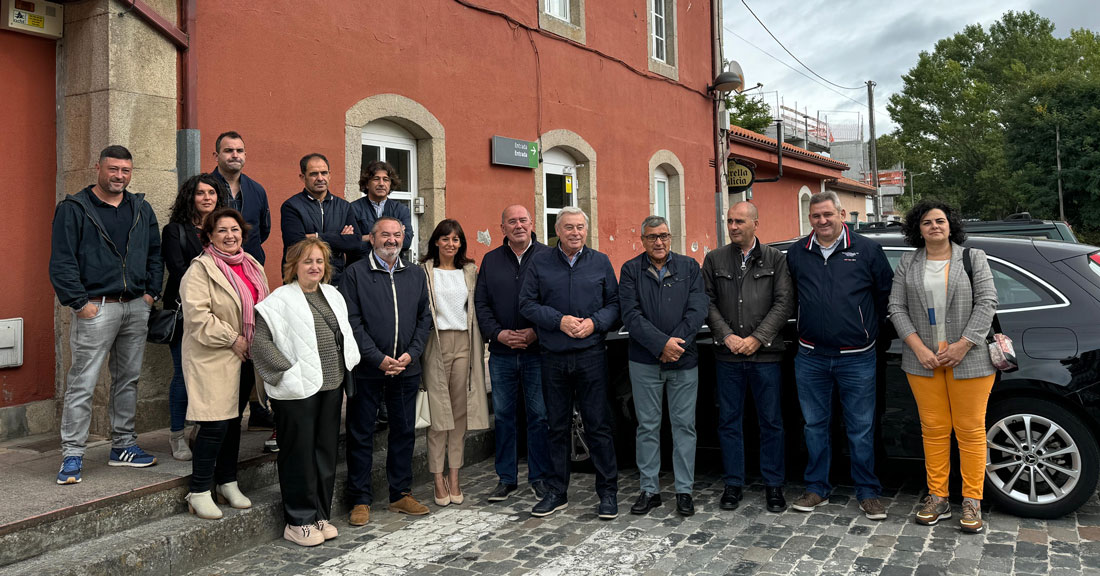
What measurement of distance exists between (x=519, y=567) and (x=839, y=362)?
2144 millimetres

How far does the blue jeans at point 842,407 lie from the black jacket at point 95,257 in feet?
12.4

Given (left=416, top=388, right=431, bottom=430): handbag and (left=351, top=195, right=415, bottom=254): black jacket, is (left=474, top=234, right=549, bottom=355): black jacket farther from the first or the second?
(left=351, top=195, right=415, bottom=254): black jacket

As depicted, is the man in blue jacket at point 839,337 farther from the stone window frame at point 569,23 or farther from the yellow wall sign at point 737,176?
the yellow wall sign at point 737,176

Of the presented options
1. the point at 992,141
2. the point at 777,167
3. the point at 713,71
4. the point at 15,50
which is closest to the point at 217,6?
the point at 15,50

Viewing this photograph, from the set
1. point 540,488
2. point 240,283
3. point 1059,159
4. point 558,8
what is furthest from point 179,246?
point 1059,159

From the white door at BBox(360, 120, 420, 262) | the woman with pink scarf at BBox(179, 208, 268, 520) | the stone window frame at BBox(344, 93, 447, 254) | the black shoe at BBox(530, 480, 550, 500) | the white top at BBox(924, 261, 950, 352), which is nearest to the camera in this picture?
the woman with pink scarf at BBox(179, 208, 268, 520)

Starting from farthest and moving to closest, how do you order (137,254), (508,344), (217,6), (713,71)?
1. (713,71)
2. (217,6)
3. (508,344)
4. (137,254)

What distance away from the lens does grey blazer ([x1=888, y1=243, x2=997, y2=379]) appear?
441 centimetres

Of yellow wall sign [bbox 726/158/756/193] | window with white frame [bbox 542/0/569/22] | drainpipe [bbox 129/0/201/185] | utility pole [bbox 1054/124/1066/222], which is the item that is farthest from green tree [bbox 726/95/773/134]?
drainpipe [bbox 129/0/201/185]

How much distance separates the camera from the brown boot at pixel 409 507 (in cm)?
505

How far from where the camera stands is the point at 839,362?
478cm

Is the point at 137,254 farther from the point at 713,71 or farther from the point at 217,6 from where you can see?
the point at 713,71

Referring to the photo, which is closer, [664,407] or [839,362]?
[839,362]

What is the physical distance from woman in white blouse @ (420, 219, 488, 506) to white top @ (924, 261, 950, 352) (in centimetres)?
265
